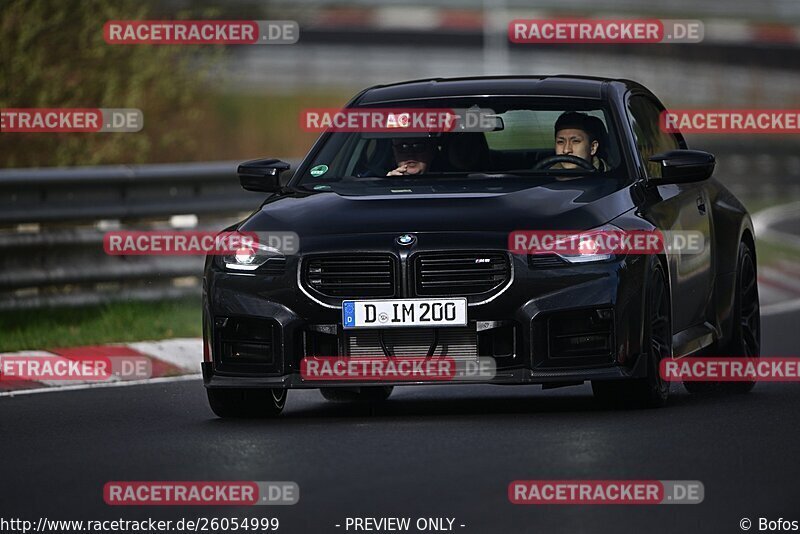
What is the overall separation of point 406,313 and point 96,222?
7037mm

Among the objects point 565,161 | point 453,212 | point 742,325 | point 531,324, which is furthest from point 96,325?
point 531,324

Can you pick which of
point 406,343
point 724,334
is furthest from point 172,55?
point 406,343

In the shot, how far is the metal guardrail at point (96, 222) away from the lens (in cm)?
1511

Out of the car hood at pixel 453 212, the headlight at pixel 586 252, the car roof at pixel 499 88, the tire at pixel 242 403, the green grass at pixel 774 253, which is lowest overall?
the tire at pixel 242 403

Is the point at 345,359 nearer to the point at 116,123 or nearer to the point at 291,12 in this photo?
the point at 116,123

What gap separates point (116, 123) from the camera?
2119cm

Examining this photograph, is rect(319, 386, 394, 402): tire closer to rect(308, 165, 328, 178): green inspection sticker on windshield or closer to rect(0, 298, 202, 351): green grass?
rect(308, 165, 328, 178): green inspection sticker on windshield

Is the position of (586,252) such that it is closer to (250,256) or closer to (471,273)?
(471,273)

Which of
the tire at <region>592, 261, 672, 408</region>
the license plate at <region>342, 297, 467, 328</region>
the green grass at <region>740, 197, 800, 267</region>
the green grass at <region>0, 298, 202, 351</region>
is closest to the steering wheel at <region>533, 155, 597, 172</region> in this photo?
the tire at <region>592, 261, 672, 408</region>

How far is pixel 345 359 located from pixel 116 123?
12004 millimetres

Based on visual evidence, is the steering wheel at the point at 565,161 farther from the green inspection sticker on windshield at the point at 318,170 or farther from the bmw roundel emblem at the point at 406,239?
the bmw roundel emblem at the point at 406,239

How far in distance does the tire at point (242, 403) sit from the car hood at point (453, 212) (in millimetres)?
799

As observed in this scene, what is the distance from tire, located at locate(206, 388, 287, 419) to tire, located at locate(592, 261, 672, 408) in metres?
1.57

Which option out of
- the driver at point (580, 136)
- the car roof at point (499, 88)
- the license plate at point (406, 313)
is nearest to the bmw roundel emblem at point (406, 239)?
the license plate at point (406, 313)
